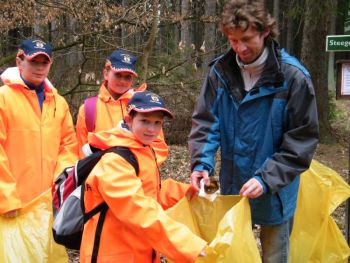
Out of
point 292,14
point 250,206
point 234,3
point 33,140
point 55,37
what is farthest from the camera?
point 292,14

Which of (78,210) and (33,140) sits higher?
(33,140)

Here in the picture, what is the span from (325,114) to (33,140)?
25.3 feet

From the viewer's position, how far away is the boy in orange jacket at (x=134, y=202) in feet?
6.98

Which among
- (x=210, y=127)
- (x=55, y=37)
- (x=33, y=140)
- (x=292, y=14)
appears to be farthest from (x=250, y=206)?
(x=292, y=14)

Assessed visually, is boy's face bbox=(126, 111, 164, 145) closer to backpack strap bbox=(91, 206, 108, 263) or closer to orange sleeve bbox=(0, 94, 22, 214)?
backpack strap bbox=(91, 206, 108, 263)

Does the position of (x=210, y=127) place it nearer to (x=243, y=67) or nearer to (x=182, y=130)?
(x=243, y=67)

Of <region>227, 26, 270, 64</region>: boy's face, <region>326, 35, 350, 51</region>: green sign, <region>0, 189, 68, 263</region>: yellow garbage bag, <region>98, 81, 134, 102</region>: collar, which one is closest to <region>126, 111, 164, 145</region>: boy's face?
<region>227, 26, 270, 64</region>: boy's face

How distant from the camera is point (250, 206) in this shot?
2.62 m

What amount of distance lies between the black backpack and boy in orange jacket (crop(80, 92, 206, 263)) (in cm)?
2

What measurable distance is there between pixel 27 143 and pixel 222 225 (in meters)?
1.53

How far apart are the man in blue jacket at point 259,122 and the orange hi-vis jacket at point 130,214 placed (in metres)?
0.38

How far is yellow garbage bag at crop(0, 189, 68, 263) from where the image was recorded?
2.97 metres

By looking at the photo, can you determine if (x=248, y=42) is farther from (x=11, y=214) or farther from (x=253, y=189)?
(x=11, y=214)

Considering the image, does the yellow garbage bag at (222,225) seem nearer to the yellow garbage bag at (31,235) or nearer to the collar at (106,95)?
the yellow garbage bag at (31,235)
